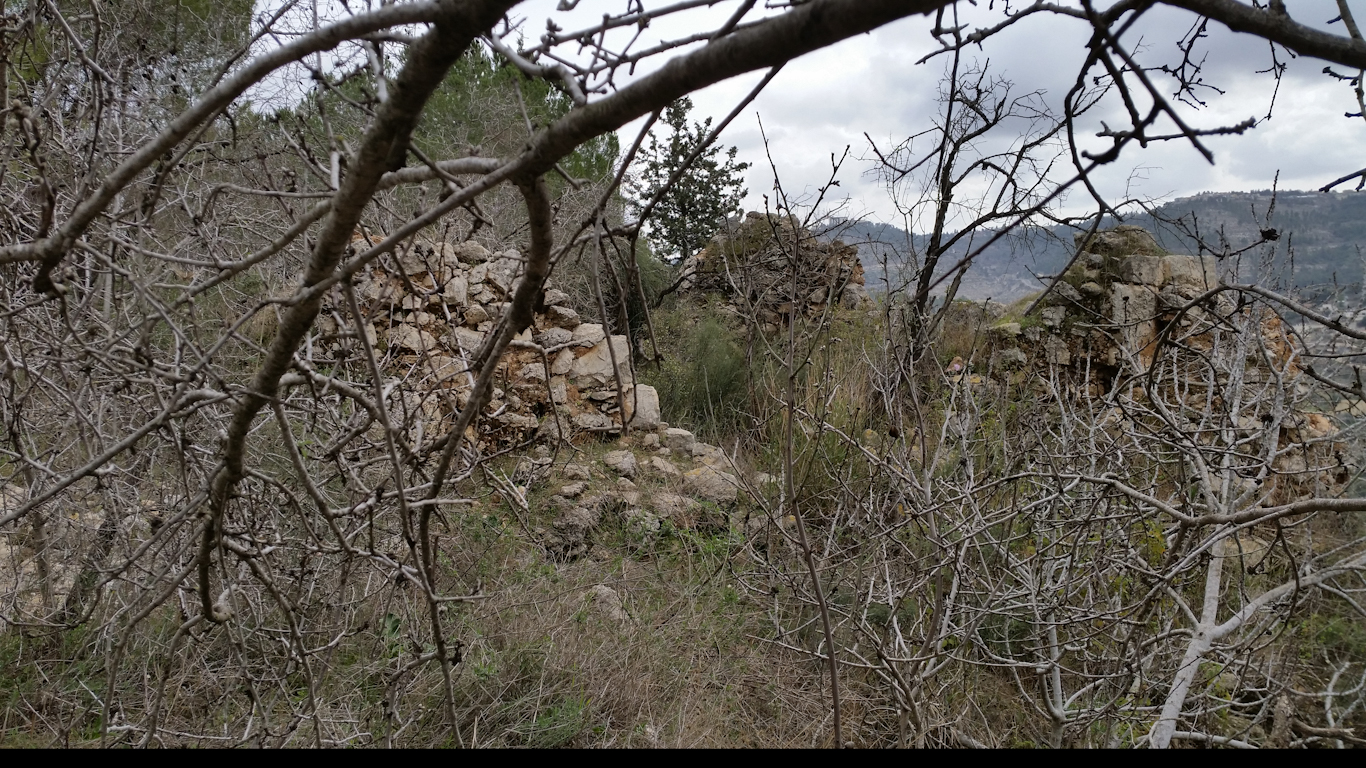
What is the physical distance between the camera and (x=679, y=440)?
18.7ft

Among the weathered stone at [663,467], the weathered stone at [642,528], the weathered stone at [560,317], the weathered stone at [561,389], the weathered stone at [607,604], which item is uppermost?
the weathered stone at [560,317]

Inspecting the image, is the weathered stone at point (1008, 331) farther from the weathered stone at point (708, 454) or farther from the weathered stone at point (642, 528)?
the weathered stone at point (642, 528)

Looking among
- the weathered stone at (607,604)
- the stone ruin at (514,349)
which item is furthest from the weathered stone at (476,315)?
the weathered stone at (607,604)

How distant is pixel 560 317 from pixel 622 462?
5.00ft

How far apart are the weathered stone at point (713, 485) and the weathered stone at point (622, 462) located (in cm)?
39

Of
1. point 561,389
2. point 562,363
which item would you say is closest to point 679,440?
point 561,389

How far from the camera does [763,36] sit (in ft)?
2.27

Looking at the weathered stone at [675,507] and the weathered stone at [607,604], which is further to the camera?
the weathered stone at [675,507]

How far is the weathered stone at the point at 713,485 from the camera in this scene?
4.79 m

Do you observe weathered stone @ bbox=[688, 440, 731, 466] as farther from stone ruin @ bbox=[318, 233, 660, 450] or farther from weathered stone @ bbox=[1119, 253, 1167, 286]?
weathered stone @ bbox=[1119, 253, 1167, 286]

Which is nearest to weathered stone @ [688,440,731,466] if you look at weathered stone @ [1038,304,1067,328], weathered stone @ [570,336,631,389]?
weathered stone @ [570,336,631,389]

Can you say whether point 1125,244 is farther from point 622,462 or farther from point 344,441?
point 344,441
